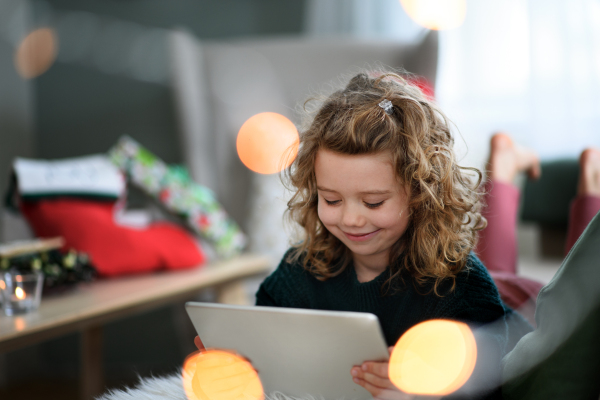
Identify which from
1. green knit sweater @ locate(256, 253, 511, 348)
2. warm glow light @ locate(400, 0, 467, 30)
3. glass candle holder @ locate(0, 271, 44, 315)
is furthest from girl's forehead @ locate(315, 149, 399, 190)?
warm glow light @ locate(400, 0, 467, 30)

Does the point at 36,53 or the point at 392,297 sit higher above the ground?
the point at 36,53

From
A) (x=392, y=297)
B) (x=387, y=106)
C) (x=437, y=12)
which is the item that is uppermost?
(x=437, y=12)

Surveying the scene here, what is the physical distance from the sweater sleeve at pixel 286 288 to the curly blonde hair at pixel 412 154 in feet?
0.45

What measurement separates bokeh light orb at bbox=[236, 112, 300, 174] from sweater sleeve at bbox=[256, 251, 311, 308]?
0.91m

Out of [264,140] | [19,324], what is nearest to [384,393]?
[19,324]

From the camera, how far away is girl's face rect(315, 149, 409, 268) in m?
0.62

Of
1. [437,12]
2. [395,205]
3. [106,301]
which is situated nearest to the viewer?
[395,205]

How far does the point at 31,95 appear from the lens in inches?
74.3

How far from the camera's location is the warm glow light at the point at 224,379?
0.61 m

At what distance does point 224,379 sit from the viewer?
615 mm

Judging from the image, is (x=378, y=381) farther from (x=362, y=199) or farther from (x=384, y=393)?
(x=362, y=199)

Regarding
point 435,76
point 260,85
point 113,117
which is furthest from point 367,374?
point 113,117

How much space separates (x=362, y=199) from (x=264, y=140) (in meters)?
1.15

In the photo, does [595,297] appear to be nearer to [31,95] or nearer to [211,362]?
[211,362]
